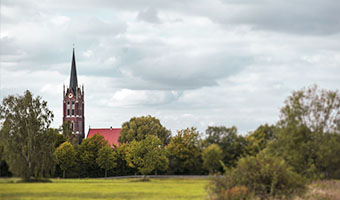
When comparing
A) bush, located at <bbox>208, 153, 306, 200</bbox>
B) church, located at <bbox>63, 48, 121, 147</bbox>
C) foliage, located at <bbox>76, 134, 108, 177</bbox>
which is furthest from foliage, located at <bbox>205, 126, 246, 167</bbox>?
church, located at <bbox>63, 48, 121, 147</bbox>

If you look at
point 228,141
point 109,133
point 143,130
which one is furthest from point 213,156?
point 109,133

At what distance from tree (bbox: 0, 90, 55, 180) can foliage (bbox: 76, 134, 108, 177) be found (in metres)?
19.2

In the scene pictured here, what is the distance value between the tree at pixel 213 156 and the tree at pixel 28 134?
22.2m

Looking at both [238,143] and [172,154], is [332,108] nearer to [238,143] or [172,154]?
[238,143]

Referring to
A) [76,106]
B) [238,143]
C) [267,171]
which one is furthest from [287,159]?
[76,106]

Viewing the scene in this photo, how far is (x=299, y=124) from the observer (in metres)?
37.9

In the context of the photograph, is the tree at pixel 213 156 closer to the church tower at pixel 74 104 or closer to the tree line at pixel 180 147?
the tree line at pixel 180 147

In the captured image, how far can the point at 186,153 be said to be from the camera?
69.4 metres

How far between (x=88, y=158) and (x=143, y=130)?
1596 centimetres

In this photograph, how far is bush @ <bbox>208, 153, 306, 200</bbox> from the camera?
97.4ft

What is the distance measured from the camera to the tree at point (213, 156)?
51.2 m

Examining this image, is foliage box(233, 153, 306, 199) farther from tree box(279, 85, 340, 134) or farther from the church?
the church

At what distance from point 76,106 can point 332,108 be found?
107102 mm

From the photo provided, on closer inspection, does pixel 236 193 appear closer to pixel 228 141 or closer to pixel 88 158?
pixel 228 141
